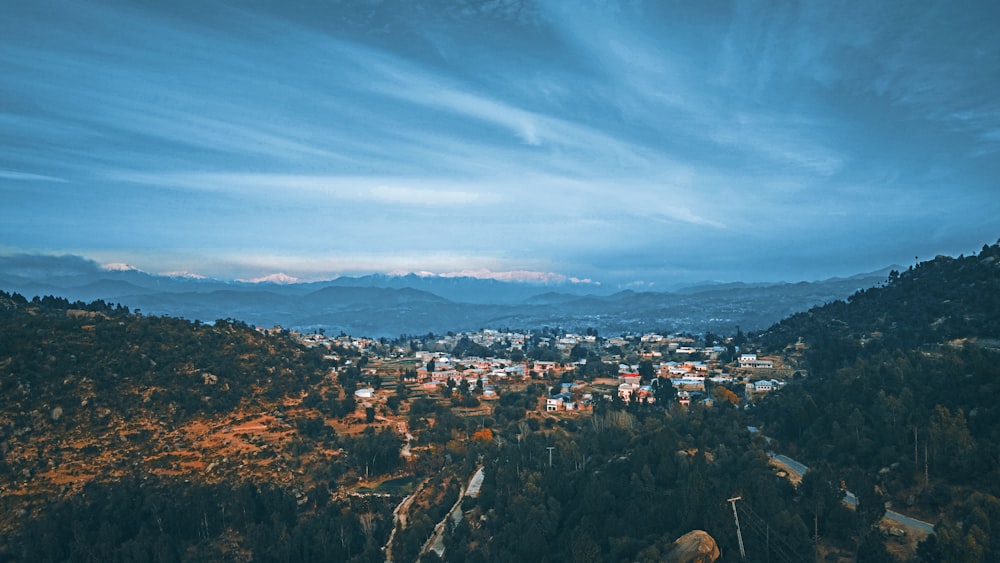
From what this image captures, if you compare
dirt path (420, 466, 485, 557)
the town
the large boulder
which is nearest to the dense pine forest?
dirt path (420, 466, 485, 557)

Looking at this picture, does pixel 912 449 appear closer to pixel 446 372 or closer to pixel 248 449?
pixel 248 449

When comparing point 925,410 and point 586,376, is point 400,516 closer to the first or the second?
point 925,410

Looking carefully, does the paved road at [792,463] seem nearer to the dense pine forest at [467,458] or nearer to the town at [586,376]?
the dense pine forest at [467,458]

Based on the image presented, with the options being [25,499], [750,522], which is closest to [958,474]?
[750,522]

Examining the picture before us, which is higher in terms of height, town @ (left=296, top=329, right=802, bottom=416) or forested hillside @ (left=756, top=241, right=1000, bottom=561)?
forested hillside @ (left=756, top=241, right=1000, bottom=561)

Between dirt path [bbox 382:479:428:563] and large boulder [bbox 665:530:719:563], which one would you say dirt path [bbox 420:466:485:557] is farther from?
large boulder [bbox 665:530:719:563]

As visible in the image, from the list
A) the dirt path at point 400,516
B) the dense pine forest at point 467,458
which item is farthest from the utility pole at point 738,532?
the dirt path at point 400,516
